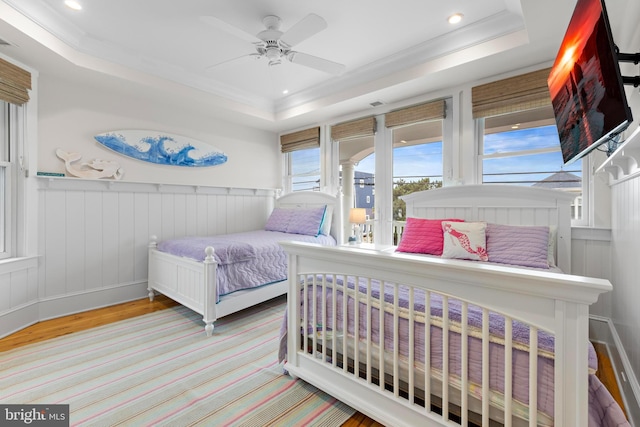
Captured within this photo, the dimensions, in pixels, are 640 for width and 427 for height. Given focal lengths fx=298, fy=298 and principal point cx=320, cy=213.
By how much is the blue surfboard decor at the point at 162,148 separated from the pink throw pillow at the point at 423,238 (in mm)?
2892

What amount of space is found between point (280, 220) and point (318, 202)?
61cm

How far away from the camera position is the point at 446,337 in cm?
121

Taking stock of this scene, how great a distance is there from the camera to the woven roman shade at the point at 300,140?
4520mm

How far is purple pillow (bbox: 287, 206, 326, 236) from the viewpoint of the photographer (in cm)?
389

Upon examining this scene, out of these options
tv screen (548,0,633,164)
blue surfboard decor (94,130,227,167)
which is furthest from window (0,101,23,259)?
tv screen (548,0,633,164)

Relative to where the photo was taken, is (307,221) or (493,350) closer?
(493,350)

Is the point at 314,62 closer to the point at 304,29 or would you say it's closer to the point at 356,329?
the point at 304,29

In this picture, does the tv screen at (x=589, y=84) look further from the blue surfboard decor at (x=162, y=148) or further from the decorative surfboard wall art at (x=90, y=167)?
the decorative surfboard wall art at (x=90, y=167)

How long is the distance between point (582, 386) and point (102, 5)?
352 cm

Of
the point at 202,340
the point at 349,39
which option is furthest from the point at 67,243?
the point at 349,39

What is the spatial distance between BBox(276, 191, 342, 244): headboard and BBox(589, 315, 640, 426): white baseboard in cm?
269

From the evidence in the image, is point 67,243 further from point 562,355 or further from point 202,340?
point 562,355

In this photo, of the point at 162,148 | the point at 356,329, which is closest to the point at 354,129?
the point at 162,148

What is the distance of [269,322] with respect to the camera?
9.39 feet
